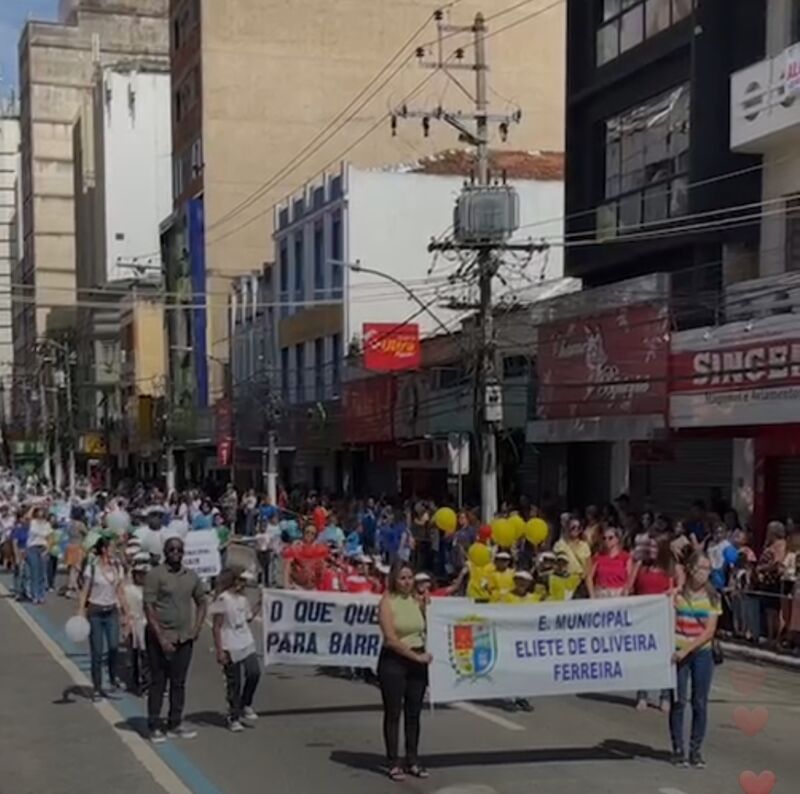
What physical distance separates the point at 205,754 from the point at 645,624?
3358 mm

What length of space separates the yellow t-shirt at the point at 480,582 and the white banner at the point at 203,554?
5969 mm

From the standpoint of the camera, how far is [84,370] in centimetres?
8619

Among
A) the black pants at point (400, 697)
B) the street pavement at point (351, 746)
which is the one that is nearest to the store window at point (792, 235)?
the street pavement at point (351, 746)

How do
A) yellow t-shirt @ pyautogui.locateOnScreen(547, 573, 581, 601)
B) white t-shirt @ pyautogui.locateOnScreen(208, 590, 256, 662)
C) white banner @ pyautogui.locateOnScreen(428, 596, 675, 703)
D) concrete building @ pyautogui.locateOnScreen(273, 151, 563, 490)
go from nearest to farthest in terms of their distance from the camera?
white banner @ pyautogui.locateOnScreen(428, 596, 675, 703) < white t-shirt @ pyautogui.locateOnScreen(208, 590, 256, 662) < yellow t-shirt @ pyautogui.locateOnScreen(547, 573, 581, 601) < concrete building @ pyautogui.locateOnScreen(273, 151, 563, 490)

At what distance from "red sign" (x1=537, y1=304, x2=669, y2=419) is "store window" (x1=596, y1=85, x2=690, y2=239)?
8.17 ft

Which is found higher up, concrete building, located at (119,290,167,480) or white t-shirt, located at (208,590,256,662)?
concrete building, located at (119,290,167,480)

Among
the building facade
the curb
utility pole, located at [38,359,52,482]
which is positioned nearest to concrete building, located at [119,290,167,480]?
utility pole, located at [38,359,52,482]

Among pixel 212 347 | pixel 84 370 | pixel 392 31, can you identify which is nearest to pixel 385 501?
pixel 212 347

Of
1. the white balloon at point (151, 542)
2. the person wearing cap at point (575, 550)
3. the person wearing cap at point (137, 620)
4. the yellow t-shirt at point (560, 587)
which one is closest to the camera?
the person wearing cap at point (137, 620)

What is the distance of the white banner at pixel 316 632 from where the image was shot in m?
11.6

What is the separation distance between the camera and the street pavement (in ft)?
29.7

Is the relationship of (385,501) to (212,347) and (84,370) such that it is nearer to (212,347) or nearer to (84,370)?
(212,347)

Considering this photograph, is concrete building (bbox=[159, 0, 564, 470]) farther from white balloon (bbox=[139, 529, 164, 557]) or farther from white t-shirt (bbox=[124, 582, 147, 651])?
white t-shirt (bbox=[124, 582, 147, 651])
